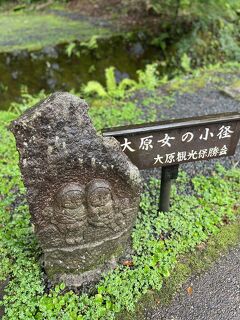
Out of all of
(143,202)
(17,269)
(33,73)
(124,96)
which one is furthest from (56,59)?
(17,269)

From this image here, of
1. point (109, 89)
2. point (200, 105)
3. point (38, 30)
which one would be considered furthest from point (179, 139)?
point (38, 30)

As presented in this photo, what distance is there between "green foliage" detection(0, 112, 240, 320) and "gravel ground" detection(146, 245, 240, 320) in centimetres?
22

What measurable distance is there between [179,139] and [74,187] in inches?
40.1

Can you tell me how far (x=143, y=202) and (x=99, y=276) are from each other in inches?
41.5

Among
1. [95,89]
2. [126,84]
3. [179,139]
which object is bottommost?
[126,84]

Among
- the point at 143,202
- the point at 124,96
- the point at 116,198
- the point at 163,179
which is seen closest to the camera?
the point at 116,198

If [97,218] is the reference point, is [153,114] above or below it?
below

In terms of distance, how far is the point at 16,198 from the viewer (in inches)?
151

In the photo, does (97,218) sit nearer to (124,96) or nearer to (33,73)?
(124,96)

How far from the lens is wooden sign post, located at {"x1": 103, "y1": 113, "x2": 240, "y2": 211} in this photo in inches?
102

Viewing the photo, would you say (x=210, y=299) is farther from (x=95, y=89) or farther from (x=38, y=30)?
(x=38, y=30)

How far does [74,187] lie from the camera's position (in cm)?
238

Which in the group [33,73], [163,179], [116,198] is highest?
[116,198]

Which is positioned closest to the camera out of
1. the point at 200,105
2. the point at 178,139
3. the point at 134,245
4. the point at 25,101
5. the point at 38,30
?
the point at 178,139
